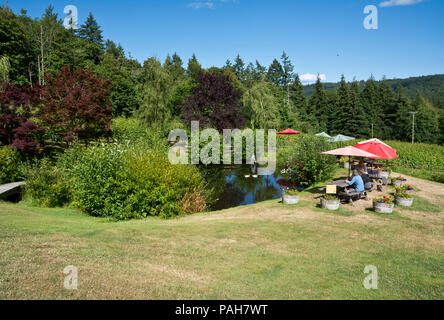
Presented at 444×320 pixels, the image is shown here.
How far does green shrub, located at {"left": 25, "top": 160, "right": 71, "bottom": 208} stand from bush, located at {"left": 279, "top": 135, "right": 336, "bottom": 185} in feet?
40.2

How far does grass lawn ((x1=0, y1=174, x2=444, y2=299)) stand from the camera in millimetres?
4148

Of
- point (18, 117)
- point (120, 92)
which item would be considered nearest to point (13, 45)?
point (120, 92)

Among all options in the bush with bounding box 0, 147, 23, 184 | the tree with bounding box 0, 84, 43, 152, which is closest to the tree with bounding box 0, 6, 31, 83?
the tree with bounding box 0, 84, 43, 152

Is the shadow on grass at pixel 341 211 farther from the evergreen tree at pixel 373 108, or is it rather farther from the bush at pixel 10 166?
the evergreen tree at pixel 373 108

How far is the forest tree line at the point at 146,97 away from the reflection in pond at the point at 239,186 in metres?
7.48

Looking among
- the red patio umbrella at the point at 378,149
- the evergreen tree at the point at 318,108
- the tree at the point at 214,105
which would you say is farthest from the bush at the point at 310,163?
the evergreen tree at the point at 318,108

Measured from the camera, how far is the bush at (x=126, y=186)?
10188 mm

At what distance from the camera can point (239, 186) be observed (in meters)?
17.9

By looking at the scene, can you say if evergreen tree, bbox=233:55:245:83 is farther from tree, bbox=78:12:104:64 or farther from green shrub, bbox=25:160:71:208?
green shrub, bbox=25:160:71:208

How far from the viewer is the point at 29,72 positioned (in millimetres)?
41844

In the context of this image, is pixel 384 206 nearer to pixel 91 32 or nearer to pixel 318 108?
pixel 318 108
